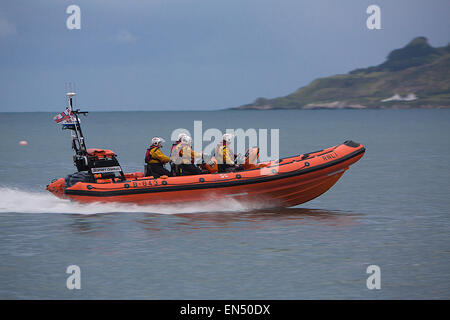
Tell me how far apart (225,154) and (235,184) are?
28.3 inches

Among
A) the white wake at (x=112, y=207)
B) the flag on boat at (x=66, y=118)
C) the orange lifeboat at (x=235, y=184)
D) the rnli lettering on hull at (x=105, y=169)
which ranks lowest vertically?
the white wake at (x=112, y=207)

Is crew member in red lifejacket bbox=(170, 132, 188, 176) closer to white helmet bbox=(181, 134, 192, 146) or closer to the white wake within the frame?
white helmet bbox=(181, 134, 192, 146)

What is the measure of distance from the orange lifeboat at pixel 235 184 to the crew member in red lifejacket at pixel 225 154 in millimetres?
267

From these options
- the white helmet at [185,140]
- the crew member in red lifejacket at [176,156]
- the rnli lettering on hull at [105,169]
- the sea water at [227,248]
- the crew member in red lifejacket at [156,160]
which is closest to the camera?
the sea water at [227,248]

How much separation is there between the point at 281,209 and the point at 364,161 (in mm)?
14701

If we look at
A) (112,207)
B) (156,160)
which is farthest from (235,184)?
(112,207)

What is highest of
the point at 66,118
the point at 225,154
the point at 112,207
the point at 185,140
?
the point at 66,118

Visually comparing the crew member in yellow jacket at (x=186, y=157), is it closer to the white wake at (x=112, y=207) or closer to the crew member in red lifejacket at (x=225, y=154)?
the crew member in red lifejacket at (x=225, y=154)

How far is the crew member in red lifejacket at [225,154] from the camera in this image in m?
13.4

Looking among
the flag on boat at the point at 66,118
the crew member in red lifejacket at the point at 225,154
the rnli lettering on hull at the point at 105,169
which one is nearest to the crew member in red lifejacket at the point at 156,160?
the rnli lettering on hull at the point at 105,169

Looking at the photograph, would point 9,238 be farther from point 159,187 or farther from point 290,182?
point 290,182

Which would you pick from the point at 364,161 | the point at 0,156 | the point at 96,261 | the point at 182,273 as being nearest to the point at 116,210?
the point at 96,261

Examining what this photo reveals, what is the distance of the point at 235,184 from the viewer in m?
13.2

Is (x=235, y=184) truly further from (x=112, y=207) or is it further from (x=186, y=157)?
(x=112, y=207)
